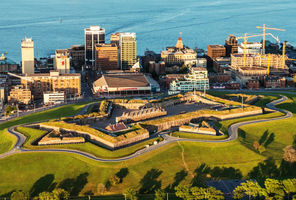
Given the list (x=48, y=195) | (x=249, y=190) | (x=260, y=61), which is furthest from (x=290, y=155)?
(x=260, y=61)

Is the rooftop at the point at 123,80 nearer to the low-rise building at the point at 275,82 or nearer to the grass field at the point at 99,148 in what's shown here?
the low-rise building at the point at 275,82

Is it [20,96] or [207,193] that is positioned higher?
[20,96]

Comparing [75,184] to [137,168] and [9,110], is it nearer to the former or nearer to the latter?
[137,168]

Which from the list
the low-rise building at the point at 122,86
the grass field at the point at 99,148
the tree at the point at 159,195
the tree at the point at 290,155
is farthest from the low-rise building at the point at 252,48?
the tree at the point at 159,195

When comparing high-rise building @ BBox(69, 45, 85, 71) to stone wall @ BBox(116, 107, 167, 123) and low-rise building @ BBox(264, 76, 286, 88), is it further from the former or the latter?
stone wall @ BBox(116, 107, 167, 123)

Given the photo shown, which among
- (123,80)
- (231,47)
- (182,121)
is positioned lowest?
(182,121)
